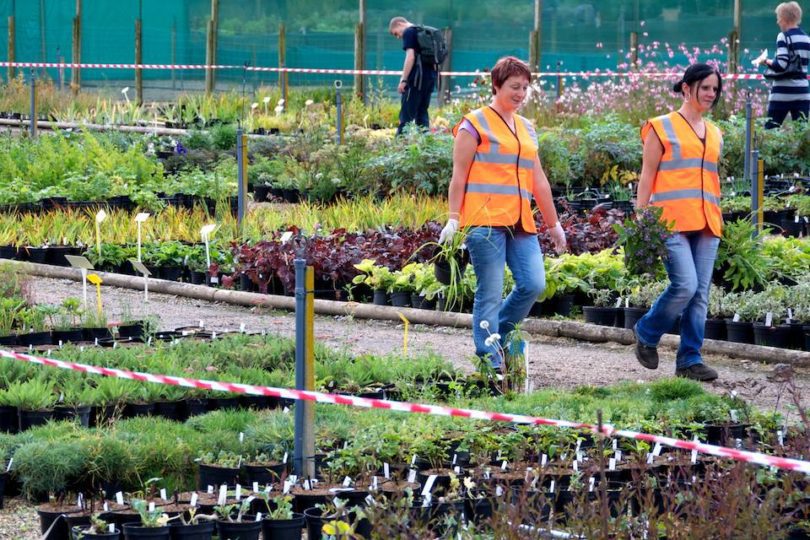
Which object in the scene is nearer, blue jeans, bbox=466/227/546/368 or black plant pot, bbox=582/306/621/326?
blue jeans, bbox=466/227/546/368

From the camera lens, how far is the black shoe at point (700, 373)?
8.01m

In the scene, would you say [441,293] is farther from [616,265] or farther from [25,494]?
[25,494]

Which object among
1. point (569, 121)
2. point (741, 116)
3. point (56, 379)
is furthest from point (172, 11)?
point (56, 379)

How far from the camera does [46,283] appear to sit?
11859 mm

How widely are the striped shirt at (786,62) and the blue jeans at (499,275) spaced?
8.95m

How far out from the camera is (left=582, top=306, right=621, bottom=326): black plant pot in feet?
31.6

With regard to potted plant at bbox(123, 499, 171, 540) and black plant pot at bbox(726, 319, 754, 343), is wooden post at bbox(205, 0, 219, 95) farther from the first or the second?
potted plant at bbox(123, 499, 171, 540)

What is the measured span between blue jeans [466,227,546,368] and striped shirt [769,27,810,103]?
8.95m

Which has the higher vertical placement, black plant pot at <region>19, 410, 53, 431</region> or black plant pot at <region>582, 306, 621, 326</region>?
black plant pot at <region>582, 306, 621, 326</region>

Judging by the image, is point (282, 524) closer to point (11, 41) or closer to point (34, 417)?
point (34, 417)

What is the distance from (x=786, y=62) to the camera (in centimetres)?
1588

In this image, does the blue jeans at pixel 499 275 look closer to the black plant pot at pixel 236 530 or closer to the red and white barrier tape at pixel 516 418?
the red and white barrier tape at pixel 516 418

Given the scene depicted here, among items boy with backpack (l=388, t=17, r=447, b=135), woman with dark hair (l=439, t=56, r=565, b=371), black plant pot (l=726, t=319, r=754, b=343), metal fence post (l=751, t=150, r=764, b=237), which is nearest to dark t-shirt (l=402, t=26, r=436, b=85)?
boy with backpack (l=388, t=17, r=447, b=135)

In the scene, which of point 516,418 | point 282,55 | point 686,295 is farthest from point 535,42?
point 516,418
